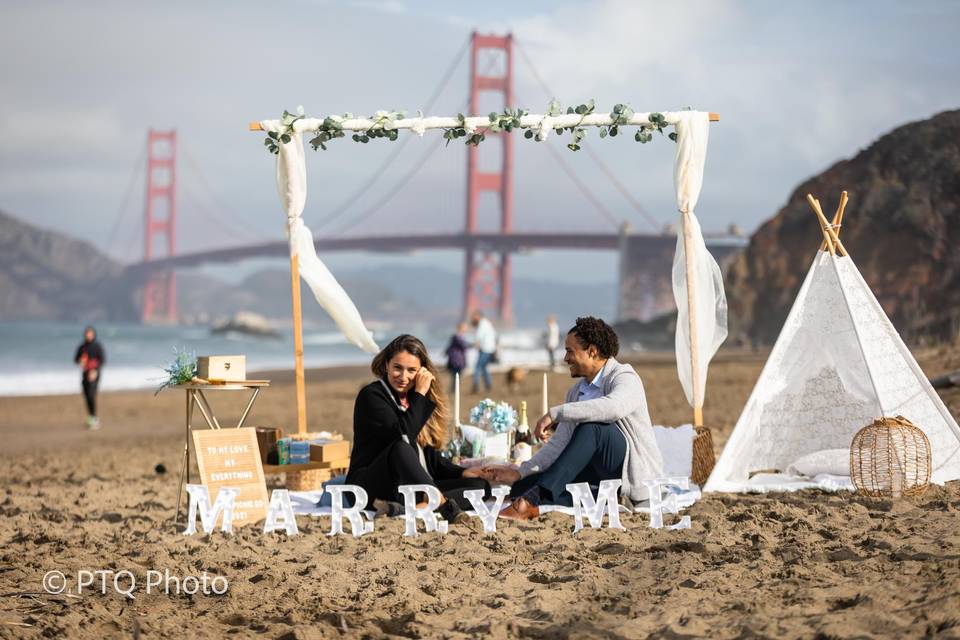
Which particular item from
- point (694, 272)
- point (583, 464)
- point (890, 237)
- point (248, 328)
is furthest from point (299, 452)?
point (248, 328)

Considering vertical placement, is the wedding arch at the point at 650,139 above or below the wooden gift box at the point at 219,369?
above

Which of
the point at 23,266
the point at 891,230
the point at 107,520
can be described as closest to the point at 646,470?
the point at 107,520

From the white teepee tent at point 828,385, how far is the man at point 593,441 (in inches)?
33.0

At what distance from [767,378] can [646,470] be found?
1307 mm

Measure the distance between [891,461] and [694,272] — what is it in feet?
4.81

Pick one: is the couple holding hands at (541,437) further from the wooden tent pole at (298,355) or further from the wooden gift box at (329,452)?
the wooden tent pole at (298,355)

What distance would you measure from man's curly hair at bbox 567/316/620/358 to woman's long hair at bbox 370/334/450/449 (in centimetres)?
66

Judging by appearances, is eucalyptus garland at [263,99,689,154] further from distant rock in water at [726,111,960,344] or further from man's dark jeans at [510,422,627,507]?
distant rock in water at [726,111,960,344]

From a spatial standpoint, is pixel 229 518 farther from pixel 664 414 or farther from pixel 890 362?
pixel 664 414

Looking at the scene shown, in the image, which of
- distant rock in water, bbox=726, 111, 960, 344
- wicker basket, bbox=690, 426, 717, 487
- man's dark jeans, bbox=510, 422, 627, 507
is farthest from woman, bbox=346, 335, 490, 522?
distant rock in water, bbox=726, 111, 960, 344

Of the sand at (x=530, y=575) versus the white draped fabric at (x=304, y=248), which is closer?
the sand at (x=530, y=575)

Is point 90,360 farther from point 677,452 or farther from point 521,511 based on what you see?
point 521,511

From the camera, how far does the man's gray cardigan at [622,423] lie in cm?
450

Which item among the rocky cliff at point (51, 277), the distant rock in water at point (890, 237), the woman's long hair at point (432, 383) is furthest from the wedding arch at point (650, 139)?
the rocky cliff at point (51, 277)
